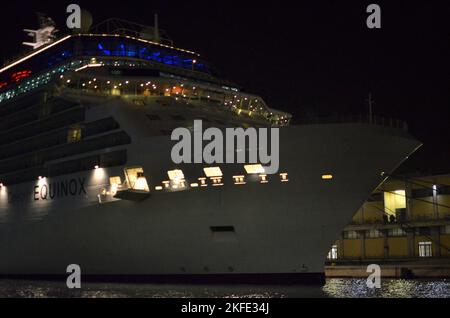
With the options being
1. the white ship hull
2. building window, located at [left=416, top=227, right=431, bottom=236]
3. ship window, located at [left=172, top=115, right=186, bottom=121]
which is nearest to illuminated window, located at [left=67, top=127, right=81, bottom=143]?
the white ship hull

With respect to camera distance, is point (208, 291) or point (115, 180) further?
point (115, 180)

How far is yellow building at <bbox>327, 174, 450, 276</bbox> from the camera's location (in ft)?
185

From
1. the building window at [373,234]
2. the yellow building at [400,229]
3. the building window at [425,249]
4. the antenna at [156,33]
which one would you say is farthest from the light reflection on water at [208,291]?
the building window at [373,234]

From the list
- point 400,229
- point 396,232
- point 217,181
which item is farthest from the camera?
point 396,232

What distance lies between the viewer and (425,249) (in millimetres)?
57375

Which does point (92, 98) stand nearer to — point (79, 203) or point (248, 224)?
point (79, 203)

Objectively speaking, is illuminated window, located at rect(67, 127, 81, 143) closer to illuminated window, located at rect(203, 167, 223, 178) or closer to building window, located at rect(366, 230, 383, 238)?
illuminated window, located at rect(203, 167, 223, 178)

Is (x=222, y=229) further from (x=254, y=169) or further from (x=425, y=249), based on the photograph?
(x=425, y=249)

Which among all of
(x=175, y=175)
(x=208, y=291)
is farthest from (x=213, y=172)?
(x=208, y=291)

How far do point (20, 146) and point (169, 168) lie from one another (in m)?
13.6

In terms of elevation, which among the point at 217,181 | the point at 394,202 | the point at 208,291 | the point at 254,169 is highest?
the point at 394,202

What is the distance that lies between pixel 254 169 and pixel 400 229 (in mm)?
32715

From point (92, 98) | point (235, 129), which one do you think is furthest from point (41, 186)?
point (235, 129)

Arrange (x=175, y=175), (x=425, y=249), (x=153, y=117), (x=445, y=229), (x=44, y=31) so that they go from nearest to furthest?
(x=175, y=175) < (x=153, y=117) < (x=44, y=31) < (x=445, y=229) < (x=425, y=249)
